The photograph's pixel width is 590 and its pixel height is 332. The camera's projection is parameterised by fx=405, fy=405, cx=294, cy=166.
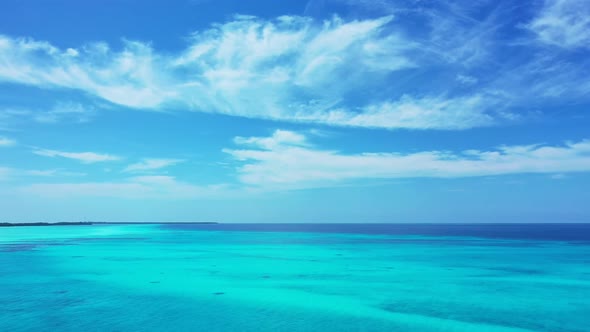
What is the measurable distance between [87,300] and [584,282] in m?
28.2

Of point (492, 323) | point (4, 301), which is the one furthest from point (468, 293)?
point (4, 301)

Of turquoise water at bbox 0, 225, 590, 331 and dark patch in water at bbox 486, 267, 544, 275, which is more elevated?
dark patch in water at bbox 486, 267, 544, 275

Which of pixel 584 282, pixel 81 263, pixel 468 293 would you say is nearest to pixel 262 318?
pixel 468 293

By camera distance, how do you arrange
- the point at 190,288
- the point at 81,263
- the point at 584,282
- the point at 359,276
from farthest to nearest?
the point at 81,263, the point at 359,276, the point at 584,282, the point at 190,288

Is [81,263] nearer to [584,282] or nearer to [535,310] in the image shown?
[535,310]

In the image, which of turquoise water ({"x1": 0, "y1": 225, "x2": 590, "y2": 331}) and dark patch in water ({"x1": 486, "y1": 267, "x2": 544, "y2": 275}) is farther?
dark patch in water ({"x1": 486, "y1": 267, "x2": 544, "y2": 275})

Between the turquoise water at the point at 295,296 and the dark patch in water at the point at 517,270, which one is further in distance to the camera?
the dark patch in water at the point at 517,270

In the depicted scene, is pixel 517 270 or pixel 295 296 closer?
pixel 295 296

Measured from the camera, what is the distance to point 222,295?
69.7 ft

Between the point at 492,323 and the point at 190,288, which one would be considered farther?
the point at 190,288

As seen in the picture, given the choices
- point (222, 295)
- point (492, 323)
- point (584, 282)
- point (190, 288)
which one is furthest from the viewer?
point (584, 282)

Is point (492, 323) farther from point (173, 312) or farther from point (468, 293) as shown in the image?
point (173, 312)

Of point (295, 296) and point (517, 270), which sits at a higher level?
point (517, 270)

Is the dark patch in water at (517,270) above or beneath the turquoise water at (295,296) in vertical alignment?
above
